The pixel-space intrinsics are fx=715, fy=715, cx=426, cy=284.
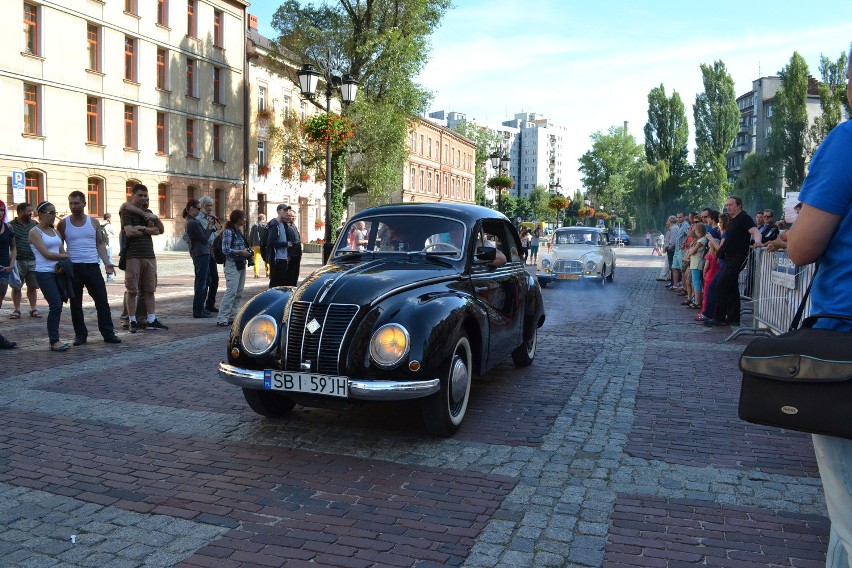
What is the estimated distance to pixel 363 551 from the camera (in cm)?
346

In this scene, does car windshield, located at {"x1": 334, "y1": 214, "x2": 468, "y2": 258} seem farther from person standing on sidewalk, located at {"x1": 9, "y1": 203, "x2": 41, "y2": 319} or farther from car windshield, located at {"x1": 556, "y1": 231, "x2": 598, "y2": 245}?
car windshield, located at {"x1": 556, "y1": 231, "x2": 598, "y2": 245}

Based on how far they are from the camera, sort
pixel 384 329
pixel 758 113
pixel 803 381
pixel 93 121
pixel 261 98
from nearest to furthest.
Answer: pixel 803 381
pixel 384 329
pixel 93 121
pixel 261 98
pixel 758 113

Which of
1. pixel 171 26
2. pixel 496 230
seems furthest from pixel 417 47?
pixel 496 230

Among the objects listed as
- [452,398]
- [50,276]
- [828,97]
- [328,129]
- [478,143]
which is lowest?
[452,398]

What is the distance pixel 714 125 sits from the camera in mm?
72812

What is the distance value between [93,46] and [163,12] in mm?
5157

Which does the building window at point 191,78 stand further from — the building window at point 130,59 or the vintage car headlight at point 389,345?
the vintage car headlight at point 389,345

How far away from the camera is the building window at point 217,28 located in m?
39.6

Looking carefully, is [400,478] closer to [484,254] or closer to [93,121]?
[484,254]

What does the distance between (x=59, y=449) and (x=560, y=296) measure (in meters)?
13.8

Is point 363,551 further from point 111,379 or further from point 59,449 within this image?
point 111,379

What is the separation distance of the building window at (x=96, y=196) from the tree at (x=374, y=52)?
38.4ft

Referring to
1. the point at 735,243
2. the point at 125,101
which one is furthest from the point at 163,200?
the point at 735,243

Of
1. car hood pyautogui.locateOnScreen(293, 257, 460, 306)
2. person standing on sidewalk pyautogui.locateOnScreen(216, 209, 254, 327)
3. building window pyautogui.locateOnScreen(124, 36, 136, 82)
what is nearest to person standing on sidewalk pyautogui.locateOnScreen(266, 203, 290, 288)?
person standing on sidewalk pyautogui.locateOnScreen(216, 209, 254, 327)
